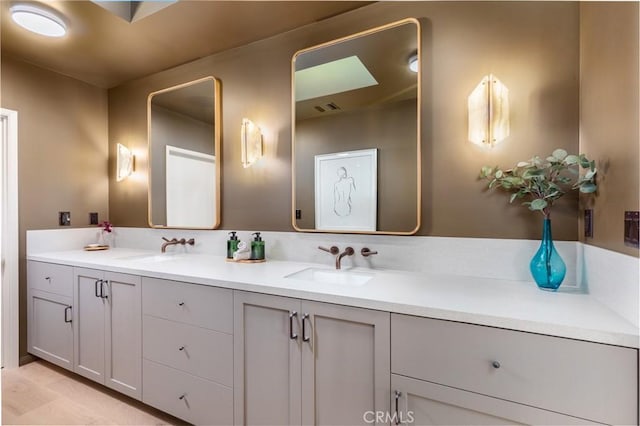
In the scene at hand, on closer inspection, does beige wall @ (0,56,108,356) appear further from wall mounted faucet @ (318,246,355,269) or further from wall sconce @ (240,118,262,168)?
wall mounted faucet @ (318,246,355,269)

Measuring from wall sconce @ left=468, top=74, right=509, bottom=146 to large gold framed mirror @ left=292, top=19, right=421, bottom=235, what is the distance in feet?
1.00

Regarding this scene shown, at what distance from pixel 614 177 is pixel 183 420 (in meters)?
2.32

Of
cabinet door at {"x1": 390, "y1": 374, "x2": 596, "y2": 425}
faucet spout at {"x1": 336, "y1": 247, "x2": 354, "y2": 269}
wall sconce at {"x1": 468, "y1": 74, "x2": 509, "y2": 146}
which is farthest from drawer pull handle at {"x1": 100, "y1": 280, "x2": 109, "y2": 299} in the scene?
wall sconce at {"x1": 468, "y1": 74, "x2": 509, "y2": 146}

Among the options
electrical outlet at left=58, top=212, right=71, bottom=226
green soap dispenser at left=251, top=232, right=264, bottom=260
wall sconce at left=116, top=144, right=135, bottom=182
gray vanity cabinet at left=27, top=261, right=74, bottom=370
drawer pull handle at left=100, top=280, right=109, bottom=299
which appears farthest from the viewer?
wall sconce at left=116, top=144, right=135, bottom=182

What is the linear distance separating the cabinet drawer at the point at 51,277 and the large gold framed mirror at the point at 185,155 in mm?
711

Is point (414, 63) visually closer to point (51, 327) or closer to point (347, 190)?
point (347, 190)

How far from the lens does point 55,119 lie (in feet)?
8.79

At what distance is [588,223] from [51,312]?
3.43 m

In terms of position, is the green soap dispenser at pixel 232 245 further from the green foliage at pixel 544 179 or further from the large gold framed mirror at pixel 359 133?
the green foliage at pixel 544 179

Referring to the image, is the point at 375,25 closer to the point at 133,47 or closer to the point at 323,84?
the point at 323,84

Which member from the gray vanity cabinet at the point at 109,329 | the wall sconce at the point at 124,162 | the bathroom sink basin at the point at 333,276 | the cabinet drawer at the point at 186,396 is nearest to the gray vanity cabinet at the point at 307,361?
the cabinet drawer at the point at 186,396

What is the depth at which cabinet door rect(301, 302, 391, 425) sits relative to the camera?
1.19 meters

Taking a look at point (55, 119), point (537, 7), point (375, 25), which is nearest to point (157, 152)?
point (55, 119)

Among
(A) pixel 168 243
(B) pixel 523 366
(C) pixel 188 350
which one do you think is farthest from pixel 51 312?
(B) pixel 523 366
